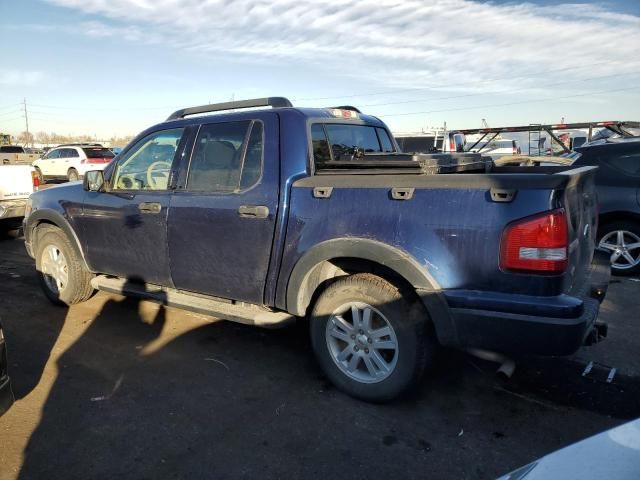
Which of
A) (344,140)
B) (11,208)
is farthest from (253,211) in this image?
(11,208)

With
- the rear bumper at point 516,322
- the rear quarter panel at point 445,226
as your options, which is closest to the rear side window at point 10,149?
the rear quarter panel at point 445,226

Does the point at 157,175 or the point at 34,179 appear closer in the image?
the point at 157,175

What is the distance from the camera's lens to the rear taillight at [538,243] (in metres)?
2.47

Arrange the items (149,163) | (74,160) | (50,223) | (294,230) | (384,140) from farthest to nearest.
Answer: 1. (74,160)
2. (50,223)
3. (384,140)
4. (149,163)
5. (294,230)

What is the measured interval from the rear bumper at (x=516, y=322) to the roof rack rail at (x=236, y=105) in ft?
6.71

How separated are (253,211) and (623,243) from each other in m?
5.15

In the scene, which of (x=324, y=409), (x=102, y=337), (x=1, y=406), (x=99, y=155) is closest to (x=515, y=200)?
(x=324, y=409)

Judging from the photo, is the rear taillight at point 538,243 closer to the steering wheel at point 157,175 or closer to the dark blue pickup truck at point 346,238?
the dark blue pickup truck at point 346,238

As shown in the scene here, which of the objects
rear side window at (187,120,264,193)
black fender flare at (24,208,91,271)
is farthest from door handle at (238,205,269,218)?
black fender flare at (24,208,91,271)

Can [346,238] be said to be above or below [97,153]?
below

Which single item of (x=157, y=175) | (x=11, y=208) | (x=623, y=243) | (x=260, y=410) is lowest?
(x=260, y=410)

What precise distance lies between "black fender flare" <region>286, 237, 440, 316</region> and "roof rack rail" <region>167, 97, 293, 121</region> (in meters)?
1.35

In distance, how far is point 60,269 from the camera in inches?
196

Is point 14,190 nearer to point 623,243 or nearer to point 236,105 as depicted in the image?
point 236,105
